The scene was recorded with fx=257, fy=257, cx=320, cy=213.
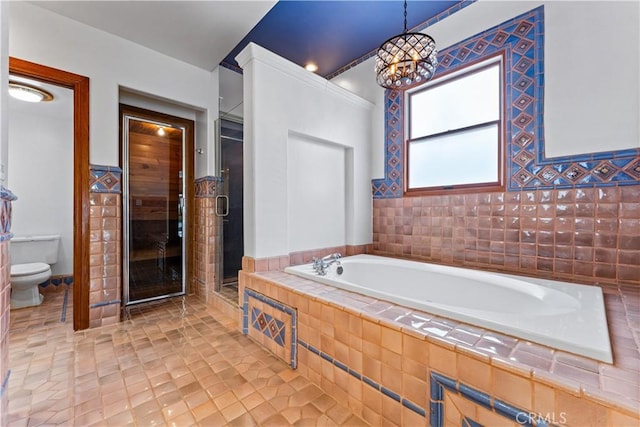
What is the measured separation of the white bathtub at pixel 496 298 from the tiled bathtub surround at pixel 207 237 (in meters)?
1.22

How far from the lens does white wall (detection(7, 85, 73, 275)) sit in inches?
118

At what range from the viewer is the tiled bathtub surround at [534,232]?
1.59 metres

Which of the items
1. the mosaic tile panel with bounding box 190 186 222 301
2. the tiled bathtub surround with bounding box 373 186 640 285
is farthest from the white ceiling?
the tiled bathtub surround with bounding box 373 186 640 285

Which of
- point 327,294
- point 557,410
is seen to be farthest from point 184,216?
point 557,410

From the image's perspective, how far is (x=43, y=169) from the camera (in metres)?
3.14

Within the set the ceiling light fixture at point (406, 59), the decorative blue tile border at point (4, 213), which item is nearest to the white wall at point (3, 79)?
the decorative blue tile border at point (4, 213)

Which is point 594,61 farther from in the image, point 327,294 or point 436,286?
point 327,294

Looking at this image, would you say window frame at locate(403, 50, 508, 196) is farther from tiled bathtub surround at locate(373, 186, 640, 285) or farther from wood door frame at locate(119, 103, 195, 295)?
wood door frame at locate(119, 103, 195, 295)

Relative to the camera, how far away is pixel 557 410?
28.3 inches

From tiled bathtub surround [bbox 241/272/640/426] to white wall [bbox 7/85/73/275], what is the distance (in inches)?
137

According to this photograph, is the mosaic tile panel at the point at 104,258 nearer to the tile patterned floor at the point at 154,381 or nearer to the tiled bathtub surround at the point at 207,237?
the tile patterned floor at the point at 154,381

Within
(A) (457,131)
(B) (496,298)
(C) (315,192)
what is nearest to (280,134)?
(C) (315,192)

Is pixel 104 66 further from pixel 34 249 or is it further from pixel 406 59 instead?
pixel 406 59

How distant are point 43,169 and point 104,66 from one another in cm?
193
